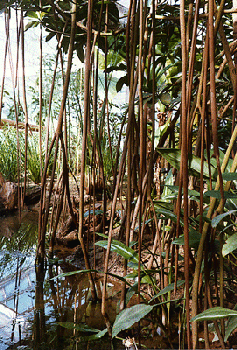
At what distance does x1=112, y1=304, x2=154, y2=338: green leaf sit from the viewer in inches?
21.6

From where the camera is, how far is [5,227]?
7.01 ft

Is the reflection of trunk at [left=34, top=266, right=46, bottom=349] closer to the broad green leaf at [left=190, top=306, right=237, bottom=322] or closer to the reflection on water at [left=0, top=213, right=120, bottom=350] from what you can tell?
the reflection on water at [left=0, top=213, right=120, bottom=350]

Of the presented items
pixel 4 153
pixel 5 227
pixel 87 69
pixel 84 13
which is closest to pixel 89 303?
pixel 87 69

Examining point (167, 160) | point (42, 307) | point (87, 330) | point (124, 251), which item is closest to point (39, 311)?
point (42, 307)

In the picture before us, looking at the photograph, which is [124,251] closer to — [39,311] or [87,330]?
[87,330]

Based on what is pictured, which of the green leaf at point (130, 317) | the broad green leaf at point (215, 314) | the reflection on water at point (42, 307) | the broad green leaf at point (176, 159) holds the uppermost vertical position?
the broad green leaf at point (176, 159)

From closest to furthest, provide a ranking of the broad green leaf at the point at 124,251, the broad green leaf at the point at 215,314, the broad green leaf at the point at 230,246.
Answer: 1. the broad green leaf at the point at 215,314
2. the broad green leaf at the point at 230,246
3. the broad green leaf at the point at 124,251

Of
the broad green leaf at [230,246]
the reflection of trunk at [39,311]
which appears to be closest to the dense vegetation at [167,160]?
the broad green leaf at [230,246]

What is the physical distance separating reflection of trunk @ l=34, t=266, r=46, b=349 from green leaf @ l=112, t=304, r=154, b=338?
0.90 ft

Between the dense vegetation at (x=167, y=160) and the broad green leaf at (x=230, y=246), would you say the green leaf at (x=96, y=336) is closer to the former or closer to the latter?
the dense vegetation at (x=167, y=160)

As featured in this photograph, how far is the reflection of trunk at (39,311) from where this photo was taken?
76 centimetres

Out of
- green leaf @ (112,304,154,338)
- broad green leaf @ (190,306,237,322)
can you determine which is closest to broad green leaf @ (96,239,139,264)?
green leaf @ (112,304,154,338)

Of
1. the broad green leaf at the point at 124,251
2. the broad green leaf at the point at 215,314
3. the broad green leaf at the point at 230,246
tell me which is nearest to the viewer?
the broad green leaf at the point at 215,314

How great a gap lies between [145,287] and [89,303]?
21 cm
